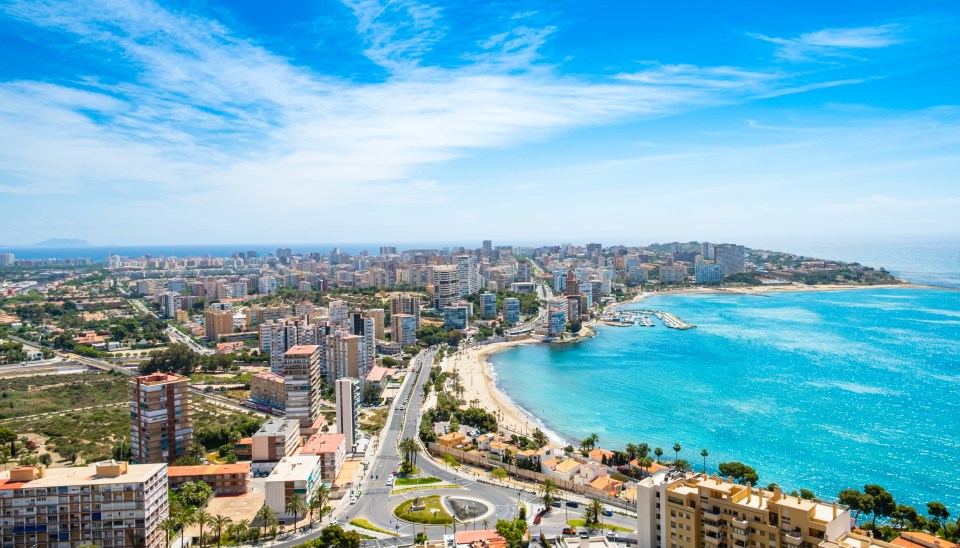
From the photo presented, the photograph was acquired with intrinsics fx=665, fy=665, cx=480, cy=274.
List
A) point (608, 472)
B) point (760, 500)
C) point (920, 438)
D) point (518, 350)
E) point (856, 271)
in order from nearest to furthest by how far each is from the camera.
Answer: point (760, 500), point (608, 472), point (920, 438), point (518, 350), point (856, 271)

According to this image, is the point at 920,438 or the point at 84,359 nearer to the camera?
the point at 920,438

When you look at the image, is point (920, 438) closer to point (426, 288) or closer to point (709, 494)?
point (709, 494)

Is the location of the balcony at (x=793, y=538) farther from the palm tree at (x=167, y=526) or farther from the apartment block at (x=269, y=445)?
the apartment block at (x=269, y=445)

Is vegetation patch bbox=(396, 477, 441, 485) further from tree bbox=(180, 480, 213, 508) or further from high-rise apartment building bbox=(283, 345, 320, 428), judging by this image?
high-rise apartment building bbox=(283, 345, 320, 428)

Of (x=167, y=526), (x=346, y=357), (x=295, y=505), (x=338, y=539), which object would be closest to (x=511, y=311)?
(x=346, y=357)

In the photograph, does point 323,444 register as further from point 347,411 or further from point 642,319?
point 642,319

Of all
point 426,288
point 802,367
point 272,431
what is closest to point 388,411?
point 272,431

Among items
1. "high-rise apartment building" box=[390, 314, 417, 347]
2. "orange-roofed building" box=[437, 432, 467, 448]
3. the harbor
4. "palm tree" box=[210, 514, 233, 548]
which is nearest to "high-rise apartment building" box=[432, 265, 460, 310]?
"high-rise apartment building" box=[390, 314, 417, 347]
